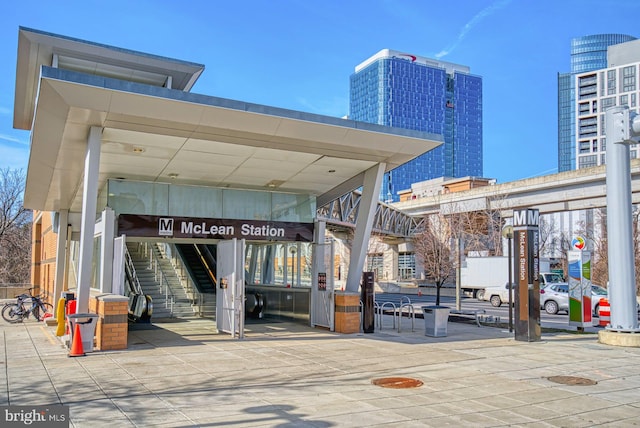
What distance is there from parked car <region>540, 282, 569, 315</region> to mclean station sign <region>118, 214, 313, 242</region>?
15018 millimetres

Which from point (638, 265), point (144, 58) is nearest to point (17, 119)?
point (144, 58)

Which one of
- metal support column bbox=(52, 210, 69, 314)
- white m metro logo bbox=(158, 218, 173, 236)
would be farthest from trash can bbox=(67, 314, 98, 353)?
metal support column bbox=(52, 210, 69, 314)

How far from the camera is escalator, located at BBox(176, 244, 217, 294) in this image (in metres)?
22.0

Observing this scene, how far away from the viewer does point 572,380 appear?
9297mm

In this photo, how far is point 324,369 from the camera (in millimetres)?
10055

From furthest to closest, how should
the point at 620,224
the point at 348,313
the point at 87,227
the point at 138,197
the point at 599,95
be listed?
the point at 599,95, the point at 138,197, the point at 348,313, the point at 620,224, the point at 87,227

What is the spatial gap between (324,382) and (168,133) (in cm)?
629

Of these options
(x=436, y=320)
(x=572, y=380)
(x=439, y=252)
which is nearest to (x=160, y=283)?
(x=436, y=320)

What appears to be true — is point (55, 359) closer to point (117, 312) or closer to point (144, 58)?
point (117, 312)

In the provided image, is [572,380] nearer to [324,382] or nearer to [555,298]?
[324,382]

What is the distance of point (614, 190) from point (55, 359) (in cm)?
1341

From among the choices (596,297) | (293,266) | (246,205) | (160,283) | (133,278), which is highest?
(246,205)

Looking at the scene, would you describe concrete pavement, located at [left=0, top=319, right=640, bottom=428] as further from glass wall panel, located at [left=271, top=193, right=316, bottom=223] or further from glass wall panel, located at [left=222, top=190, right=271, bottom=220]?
glass wall panel, located at [left=271, top=193, right=316, bottom=223]

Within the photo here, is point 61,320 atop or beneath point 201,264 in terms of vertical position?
beneath
